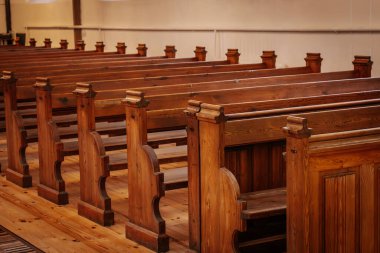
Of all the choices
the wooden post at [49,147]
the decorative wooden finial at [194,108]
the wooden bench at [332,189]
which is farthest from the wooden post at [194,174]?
the wooden post at [49,147]

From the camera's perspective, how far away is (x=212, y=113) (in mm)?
3938

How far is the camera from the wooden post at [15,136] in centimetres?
609

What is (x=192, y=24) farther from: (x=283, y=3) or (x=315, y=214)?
(x=315, y=214)

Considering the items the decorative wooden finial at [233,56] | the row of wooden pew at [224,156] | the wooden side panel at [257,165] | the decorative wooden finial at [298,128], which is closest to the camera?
the decorative wooden finial at [298,128]

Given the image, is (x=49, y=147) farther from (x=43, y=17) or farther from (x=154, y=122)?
(x=43, y=17)

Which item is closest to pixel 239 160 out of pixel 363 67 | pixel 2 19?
pixel 363 67

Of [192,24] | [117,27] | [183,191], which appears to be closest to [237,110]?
[183,191]

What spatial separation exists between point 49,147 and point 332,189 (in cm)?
284

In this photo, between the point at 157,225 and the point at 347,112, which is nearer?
the point at 347,112

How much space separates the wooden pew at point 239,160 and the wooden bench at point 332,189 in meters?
0.48

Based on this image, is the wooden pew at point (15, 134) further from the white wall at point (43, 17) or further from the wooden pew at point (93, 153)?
the white wall at point (43, 17)

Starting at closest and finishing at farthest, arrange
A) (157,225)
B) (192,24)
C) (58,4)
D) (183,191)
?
(157,225)
(183,191)
(192,24)
(58,4)

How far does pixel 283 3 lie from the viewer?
29.6 ft

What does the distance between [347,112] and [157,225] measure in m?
1.34
